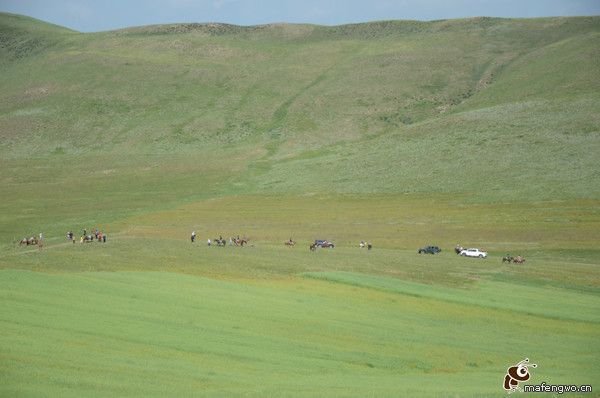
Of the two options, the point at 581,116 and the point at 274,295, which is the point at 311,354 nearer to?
the point at 274,295

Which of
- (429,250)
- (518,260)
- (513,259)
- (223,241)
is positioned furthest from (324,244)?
(518,260)

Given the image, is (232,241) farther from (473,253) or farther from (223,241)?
(473,253)

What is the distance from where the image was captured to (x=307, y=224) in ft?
273

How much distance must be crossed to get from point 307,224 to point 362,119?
82.4 metres

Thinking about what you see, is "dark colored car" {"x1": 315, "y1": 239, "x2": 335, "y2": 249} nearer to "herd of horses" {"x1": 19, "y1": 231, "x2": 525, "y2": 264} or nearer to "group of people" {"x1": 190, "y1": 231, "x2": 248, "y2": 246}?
"herd of horses" {"x1": 19, "y1": 231, "x2": 525, "y2": 264}

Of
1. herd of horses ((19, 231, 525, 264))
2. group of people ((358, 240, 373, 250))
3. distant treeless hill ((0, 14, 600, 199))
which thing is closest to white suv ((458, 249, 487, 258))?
herd of horses ((19, 231, 525, 264))

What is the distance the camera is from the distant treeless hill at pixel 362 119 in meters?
112

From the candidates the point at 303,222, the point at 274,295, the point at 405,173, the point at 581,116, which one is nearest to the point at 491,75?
the point at 581,116

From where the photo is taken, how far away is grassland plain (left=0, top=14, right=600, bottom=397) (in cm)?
2552

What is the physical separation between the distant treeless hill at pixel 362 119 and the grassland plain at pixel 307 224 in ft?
2.10

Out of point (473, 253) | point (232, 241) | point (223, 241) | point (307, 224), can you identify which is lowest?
point (473, 253)

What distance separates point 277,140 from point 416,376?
12992 cm

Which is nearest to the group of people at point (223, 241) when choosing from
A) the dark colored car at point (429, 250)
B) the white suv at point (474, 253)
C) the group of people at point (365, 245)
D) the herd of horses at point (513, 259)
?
the group of people at point (365, 245)

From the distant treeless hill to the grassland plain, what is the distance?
64 cm
